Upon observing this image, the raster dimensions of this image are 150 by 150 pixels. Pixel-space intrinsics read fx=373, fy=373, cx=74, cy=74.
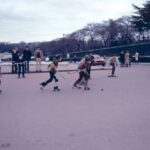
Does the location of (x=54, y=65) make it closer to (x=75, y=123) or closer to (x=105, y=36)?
(x=75, y=123)

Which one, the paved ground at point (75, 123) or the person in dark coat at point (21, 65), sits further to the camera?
the person in dark coat at point (21, 65)

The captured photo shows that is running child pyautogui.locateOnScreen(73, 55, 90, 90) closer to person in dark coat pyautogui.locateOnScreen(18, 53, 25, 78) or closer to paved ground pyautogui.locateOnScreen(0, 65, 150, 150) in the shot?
paved ground pyautogui.locateOnScreen(0, 65, 150, 150)

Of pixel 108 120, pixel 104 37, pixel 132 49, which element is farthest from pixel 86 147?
pixel 104 37

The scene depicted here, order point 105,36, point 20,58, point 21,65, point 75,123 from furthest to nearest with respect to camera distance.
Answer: point 105,36
point 20,58
point 21,65
point 75,123

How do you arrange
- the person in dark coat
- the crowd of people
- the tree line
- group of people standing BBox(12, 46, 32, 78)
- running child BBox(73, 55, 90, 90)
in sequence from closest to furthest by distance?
the crowd of people
running child BBox(73, 55, 90, 90)
the person in dark coat
group of people standing BBox(12, 46, 32, 78)
the tree line

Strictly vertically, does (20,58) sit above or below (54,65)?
above

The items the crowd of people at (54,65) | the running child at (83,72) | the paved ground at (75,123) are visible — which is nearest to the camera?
the paved ground at (75,123)

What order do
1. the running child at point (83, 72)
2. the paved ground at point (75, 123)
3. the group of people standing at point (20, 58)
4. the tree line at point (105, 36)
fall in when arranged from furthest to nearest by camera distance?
the tree line at point (105, 36)
the group of people standing at point (20, 58)
the running child at point (83, 72)
the paved ground at point (75, 123)

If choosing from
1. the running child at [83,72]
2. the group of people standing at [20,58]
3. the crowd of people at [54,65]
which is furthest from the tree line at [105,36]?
the running child at [83,72]

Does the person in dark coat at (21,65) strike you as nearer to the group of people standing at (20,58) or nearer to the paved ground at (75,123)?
the group of people standing at (20,58)

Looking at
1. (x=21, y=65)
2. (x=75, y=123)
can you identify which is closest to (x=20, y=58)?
(x=21, y=65)

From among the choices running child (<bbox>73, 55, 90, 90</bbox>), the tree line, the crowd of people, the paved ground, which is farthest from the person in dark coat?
the tree line

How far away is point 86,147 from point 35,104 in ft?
19.6

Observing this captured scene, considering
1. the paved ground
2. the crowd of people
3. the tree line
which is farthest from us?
the tree line
